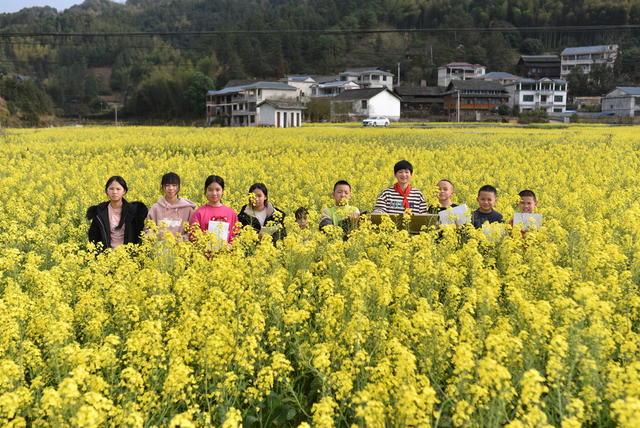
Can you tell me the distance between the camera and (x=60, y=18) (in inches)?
5625

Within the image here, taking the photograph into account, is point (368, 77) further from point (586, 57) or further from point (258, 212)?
point (258, 212)

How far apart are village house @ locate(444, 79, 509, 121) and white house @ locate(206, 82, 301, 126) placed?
21.0 metres

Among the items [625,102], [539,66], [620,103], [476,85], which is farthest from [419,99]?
[539,66]

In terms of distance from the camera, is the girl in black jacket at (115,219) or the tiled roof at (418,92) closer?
the girl in black jacket at (115,219)

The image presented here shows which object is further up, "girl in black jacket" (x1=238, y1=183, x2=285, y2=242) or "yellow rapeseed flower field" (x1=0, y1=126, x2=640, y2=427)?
"girl in black jacket" (x1=238, y1=183, x2=285, y2=242)

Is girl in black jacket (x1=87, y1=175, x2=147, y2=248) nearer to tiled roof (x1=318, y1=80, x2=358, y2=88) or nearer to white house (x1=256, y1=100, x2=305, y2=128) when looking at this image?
white house (x1=256, y1=100, x2=305, y2=128)

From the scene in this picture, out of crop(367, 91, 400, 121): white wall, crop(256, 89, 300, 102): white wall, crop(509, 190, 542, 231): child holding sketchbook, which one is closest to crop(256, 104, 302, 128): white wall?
crop(256, 89, 300, 102): white wall

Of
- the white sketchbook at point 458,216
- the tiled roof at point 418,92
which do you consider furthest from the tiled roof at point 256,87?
the white sketchbook at point 458,216

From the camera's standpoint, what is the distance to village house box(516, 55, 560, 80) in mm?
96875

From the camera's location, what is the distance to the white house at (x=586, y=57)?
91.6 meters

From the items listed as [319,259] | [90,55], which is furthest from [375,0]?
[319,259]

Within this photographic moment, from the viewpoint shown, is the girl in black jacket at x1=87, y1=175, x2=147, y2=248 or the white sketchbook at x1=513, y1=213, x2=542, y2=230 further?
the girl in black jacket at x1=87, y1=175, x2=147, y2=248

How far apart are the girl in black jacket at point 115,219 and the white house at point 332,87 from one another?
7678cm

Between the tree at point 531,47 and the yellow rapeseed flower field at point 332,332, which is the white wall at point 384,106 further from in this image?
the yellow rapeseed flower field at point 332,332
